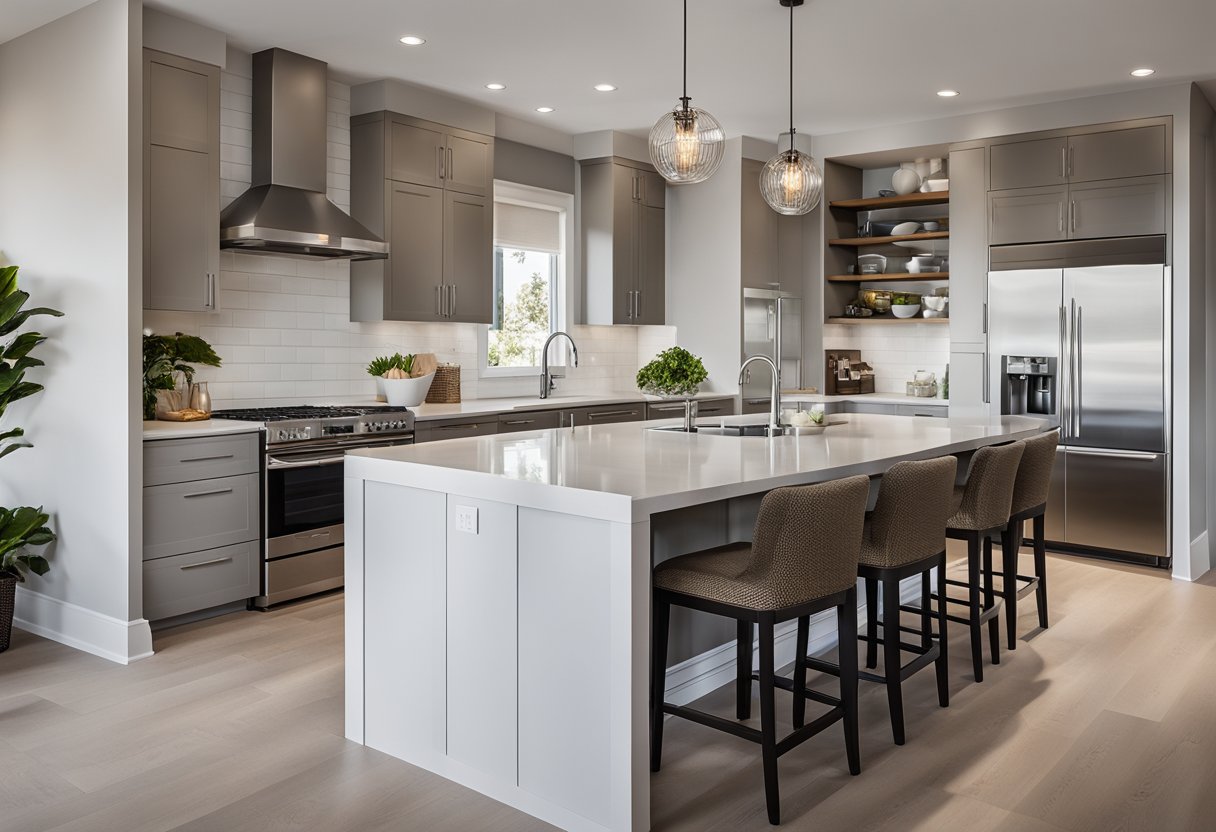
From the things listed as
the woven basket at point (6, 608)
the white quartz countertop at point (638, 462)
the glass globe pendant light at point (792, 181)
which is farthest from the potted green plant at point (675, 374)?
the woven basket at point (6, 608)

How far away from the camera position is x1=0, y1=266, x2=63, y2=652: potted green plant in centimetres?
408

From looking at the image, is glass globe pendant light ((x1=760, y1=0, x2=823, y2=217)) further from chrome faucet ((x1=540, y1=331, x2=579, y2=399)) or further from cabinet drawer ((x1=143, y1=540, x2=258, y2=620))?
cabinet drawer ((x1=143, y1=540, x2=258, y2=620))

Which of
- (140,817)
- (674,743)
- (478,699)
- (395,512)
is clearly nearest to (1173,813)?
(674,743)

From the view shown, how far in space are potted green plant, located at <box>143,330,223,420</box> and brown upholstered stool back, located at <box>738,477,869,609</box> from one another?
2989 millimetres

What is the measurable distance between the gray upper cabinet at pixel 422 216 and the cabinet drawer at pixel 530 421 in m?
0.73

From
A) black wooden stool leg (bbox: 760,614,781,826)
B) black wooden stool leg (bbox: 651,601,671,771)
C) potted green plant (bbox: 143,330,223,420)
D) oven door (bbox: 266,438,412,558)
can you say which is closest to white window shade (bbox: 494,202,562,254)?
oven door (bbox: 266,438,412,558)

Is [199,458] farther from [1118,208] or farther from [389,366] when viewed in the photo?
[1118,208]

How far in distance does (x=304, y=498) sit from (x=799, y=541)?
2.92 metres

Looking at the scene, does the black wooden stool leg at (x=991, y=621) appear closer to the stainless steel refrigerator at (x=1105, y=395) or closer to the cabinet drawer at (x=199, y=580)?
the stainless steel refrigerator at (x=1105, y=395)

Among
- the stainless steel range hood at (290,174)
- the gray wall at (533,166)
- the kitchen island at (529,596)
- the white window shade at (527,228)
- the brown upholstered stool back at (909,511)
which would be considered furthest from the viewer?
the white window shade at (527,228)

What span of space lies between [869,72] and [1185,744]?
3.72 meters

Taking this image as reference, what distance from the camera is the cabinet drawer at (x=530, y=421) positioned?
5629mm

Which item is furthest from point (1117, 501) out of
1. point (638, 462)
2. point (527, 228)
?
point (527, 228)

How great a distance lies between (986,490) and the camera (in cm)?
361
